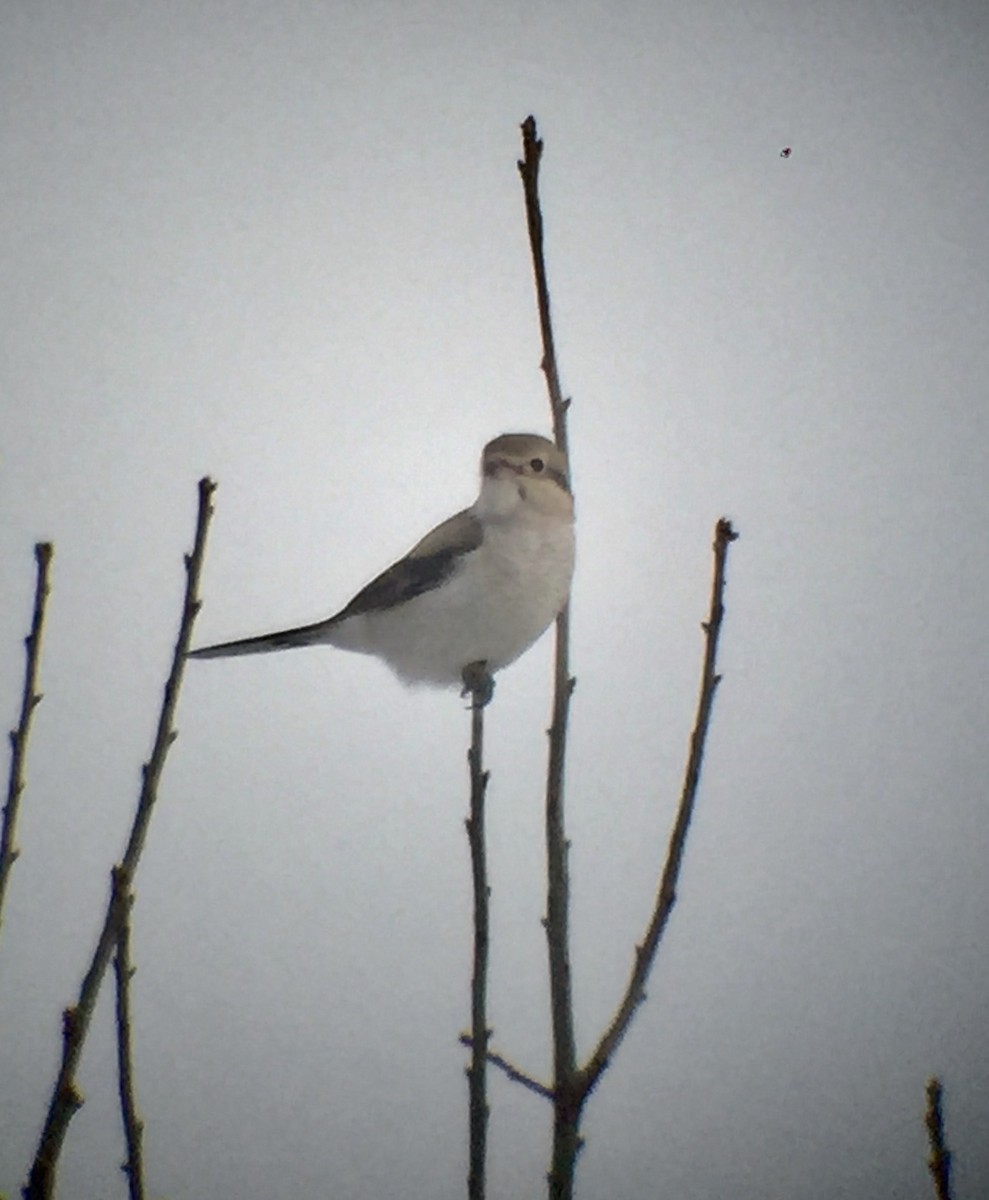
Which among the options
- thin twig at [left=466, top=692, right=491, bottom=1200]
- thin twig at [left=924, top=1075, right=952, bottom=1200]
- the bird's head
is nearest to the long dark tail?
the bird's head

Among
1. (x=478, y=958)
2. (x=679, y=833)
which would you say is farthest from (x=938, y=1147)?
(x=478, y=958)

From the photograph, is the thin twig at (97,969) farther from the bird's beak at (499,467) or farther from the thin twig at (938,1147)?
the bird's beak at (499,467)

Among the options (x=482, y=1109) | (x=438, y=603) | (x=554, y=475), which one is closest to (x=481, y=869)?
(x=482, y=1109)

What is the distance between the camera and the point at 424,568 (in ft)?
8.15

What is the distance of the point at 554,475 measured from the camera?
2.37 m

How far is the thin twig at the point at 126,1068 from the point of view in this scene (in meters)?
0.99

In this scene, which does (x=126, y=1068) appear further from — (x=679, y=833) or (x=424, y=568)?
(x=424, y=568)

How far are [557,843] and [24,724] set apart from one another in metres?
0.68

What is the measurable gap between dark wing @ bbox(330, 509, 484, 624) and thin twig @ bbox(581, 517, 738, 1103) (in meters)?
1.32

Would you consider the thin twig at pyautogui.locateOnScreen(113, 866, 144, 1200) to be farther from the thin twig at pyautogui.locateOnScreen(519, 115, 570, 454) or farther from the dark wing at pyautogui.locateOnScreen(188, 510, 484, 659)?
the dark wing at pyautogui.locateOnScreen(188, 510, 484, 659)

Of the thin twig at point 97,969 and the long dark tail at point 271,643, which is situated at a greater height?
the long dark tail at point 271,643

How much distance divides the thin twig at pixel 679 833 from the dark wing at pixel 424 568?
132 cm

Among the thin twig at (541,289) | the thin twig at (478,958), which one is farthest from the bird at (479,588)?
the thin twig at (478,958)

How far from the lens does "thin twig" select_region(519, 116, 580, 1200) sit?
1.02 metres
